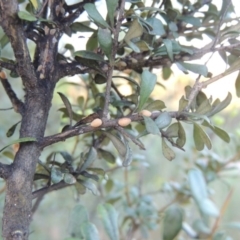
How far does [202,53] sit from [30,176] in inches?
8.1

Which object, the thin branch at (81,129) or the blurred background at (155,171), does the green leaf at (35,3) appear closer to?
the thin branch at (81,129)

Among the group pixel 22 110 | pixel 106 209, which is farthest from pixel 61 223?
pixel 22 110

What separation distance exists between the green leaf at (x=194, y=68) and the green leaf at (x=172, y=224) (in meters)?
0.19

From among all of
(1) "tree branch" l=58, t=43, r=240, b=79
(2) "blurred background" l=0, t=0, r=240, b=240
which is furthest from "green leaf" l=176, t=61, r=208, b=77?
(2) "blurred background" l=0, t=0, r=240, b=240

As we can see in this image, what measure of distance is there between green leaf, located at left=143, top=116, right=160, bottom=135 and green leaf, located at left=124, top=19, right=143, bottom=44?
0.07m

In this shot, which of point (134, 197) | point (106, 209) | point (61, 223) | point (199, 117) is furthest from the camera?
point (61, 223)

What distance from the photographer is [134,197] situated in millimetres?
806

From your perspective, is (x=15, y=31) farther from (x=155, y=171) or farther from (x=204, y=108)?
(x=155, y=171)

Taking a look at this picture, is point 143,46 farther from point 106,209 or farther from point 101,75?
point 106,209

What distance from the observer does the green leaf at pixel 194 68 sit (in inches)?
14.9

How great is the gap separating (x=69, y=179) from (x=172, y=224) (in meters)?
0.17

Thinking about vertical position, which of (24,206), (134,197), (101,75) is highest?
(101,75)

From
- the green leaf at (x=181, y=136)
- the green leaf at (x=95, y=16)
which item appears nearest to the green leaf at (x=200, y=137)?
the green leaf at (x=181, y=136)

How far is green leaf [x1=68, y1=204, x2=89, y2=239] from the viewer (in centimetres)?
44
